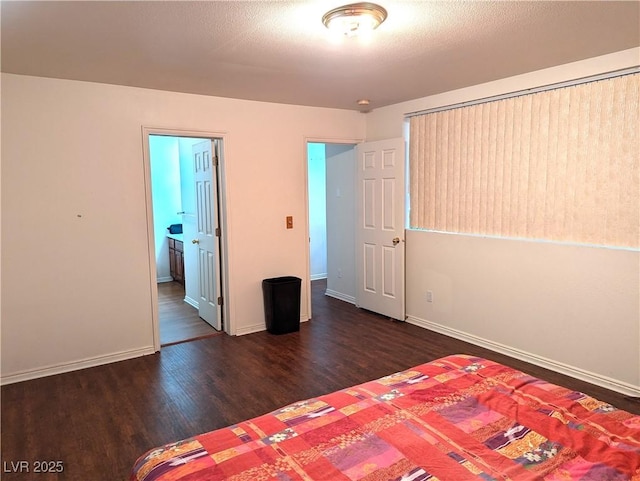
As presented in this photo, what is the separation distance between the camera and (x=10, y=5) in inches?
82.7

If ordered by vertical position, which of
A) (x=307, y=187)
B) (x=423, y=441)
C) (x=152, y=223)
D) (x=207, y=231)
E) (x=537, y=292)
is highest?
(x=307, y=187)

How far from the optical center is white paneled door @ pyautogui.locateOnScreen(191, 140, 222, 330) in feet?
14.7

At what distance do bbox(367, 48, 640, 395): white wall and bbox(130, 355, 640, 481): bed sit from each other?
1.63 meters

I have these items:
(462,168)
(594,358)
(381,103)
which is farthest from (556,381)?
(381,103)

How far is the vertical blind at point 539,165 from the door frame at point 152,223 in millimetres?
2053

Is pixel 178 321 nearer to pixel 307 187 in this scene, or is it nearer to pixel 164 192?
pixel 307 187

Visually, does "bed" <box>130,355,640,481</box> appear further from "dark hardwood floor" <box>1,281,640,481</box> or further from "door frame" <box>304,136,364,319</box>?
"door frame" <box>304,136,364,319</box>

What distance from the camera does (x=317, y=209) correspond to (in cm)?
714

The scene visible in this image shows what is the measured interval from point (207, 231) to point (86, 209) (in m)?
1.34

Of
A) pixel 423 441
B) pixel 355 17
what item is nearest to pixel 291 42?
pixel 355 17

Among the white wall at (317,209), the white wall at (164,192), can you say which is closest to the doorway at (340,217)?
the white wall at (317,209)

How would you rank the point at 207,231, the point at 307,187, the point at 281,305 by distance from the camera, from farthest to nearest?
the point at 307,187, the point at 207,231, the point at 281,305

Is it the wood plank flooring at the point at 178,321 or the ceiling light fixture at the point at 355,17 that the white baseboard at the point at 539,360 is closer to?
the wood plank flooring at the point at 178,321

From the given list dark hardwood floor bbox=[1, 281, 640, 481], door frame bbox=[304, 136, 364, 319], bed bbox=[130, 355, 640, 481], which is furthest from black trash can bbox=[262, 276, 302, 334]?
bed bbox=[130, 355, 640, 481]
